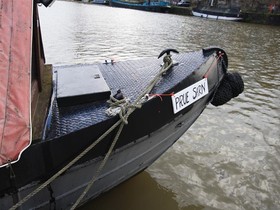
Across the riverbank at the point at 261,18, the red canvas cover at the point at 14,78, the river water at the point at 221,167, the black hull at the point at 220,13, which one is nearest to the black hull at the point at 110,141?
the red canvas cover at the point at 14,78

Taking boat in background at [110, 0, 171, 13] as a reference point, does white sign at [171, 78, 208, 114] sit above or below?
below

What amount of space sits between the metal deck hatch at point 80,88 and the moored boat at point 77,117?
0.01 m

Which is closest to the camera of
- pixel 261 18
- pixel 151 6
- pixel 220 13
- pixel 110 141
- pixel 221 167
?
pixel 110 141

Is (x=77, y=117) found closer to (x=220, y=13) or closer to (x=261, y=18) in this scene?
(x=261, y=18)

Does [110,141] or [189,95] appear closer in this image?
[110,141]

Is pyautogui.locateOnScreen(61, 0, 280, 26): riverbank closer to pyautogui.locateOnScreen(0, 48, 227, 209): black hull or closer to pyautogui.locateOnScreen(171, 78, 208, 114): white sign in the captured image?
pyautogui.locateOnScreen(0, 48, 227, 209): black hull

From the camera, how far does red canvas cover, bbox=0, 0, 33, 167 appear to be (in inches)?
68.7

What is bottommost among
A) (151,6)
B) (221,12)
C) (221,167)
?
(221,167)

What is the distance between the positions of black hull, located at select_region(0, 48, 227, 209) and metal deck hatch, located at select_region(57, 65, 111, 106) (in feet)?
0.30

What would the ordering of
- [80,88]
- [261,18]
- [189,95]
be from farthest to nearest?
[261,18], [189,95], [80,88]

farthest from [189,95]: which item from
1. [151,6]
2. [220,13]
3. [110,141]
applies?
[151,6]

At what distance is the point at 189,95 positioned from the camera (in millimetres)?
3129

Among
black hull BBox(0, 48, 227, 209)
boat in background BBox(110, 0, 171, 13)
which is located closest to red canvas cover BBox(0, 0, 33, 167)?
black hull BBox(0, 48, 227, 209)

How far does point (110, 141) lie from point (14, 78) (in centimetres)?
98
